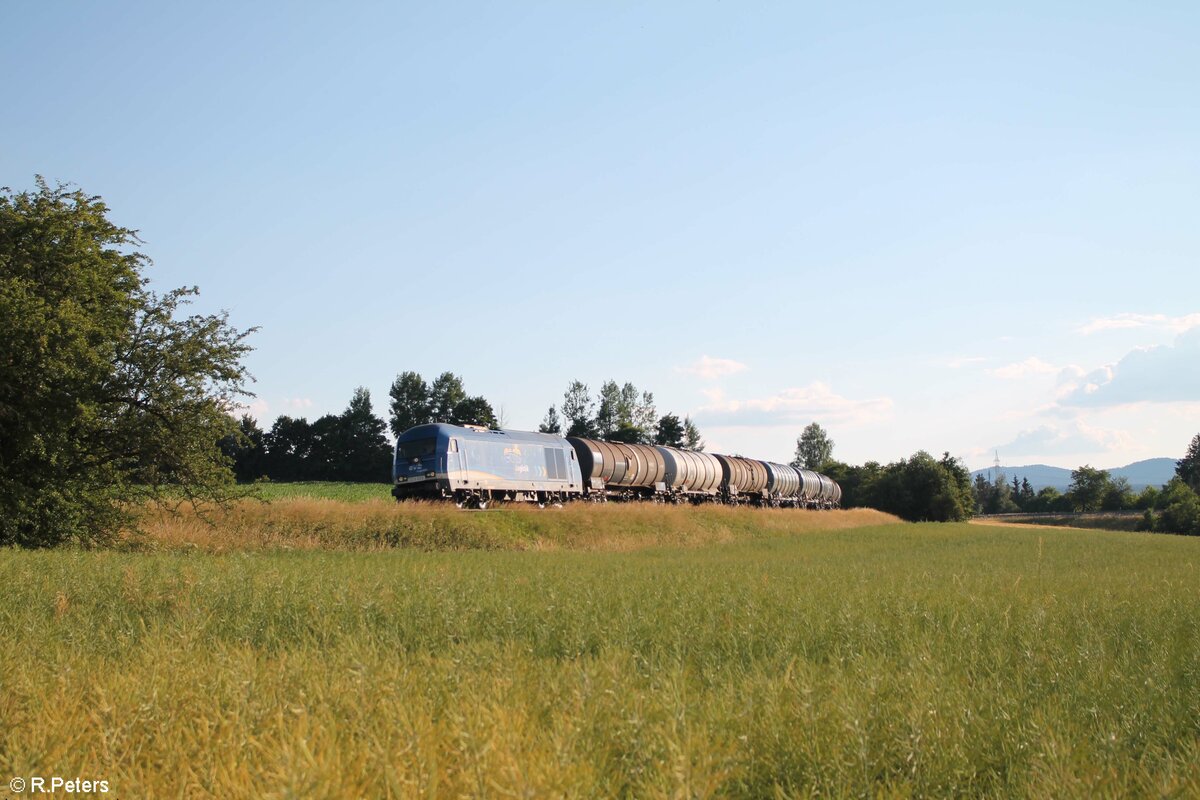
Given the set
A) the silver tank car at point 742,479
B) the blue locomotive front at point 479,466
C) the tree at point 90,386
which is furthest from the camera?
the silver tank car at point 742,479

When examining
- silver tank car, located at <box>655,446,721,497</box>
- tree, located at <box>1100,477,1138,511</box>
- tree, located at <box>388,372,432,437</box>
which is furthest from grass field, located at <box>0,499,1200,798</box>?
tree, located at <box>1100,477,1138,511</box>

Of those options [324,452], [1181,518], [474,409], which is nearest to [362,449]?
[324,452]

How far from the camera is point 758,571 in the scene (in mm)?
15008

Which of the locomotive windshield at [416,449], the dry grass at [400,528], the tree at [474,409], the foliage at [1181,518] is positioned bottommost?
the dry grass at [400,528]

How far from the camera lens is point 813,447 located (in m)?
148

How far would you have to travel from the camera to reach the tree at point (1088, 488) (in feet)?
409

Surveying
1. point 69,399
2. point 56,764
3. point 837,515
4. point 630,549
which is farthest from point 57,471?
point 837,515

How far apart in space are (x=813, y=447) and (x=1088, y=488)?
42.0m

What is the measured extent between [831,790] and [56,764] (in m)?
3.98

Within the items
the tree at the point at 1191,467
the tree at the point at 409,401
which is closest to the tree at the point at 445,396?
the tree at the point at 409,401

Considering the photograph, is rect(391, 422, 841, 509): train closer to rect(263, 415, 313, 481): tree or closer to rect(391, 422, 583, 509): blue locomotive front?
rect(391, 422, 583, 509): blue locomotive front

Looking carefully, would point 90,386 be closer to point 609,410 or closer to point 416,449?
point 416,449

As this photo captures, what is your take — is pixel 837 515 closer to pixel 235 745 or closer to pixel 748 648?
pixel 748 648

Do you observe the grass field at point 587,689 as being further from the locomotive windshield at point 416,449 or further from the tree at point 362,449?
the tree at point 362,449
